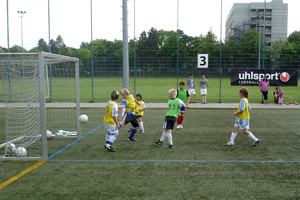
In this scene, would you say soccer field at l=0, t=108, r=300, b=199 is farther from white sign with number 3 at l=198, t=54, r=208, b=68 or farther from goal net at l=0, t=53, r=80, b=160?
white sign with number 3 at l=198, t=54, r=208, b=68

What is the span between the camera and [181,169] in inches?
232

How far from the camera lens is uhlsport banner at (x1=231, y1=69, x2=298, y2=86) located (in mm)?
18125

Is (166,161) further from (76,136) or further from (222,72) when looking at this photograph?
(222,72)

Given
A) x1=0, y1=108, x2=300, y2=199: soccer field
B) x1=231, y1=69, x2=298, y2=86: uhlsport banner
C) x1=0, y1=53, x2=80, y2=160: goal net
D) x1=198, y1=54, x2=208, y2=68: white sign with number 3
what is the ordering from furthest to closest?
x1=198, y1=54, x2=208, y2=68: white sign with number 3
x1=231, y1=69, x2=298, y2=86: uhlsport banner
x1=0, y1=53, x2=80, y2=160: goal net
x1=0, y1=108, x2=300, y2=199: soccer field

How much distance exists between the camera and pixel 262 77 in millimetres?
18281

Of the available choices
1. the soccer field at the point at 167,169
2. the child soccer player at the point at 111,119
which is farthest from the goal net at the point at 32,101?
the child soccer player at the point at 111,119

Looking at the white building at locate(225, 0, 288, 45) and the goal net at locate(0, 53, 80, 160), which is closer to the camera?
the goal net at locate(0, 53, 80, 160)

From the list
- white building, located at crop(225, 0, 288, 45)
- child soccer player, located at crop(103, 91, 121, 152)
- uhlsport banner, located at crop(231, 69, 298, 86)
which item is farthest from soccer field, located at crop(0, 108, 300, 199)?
white building, located at crop(225, 0, 288, 45)

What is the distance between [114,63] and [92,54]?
71.6 inches

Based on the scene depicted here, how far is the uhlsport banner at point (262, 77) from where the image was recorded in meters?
18.1

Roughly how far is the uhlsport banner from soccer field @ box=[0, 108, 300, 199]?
30.1 feet

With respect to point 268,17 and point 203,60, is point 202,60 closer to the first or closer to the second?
point 203,60

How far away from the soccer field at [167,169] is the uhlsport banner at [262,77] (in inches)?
361

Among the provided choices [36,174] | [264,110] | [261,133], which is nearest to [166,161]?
[36,174]
